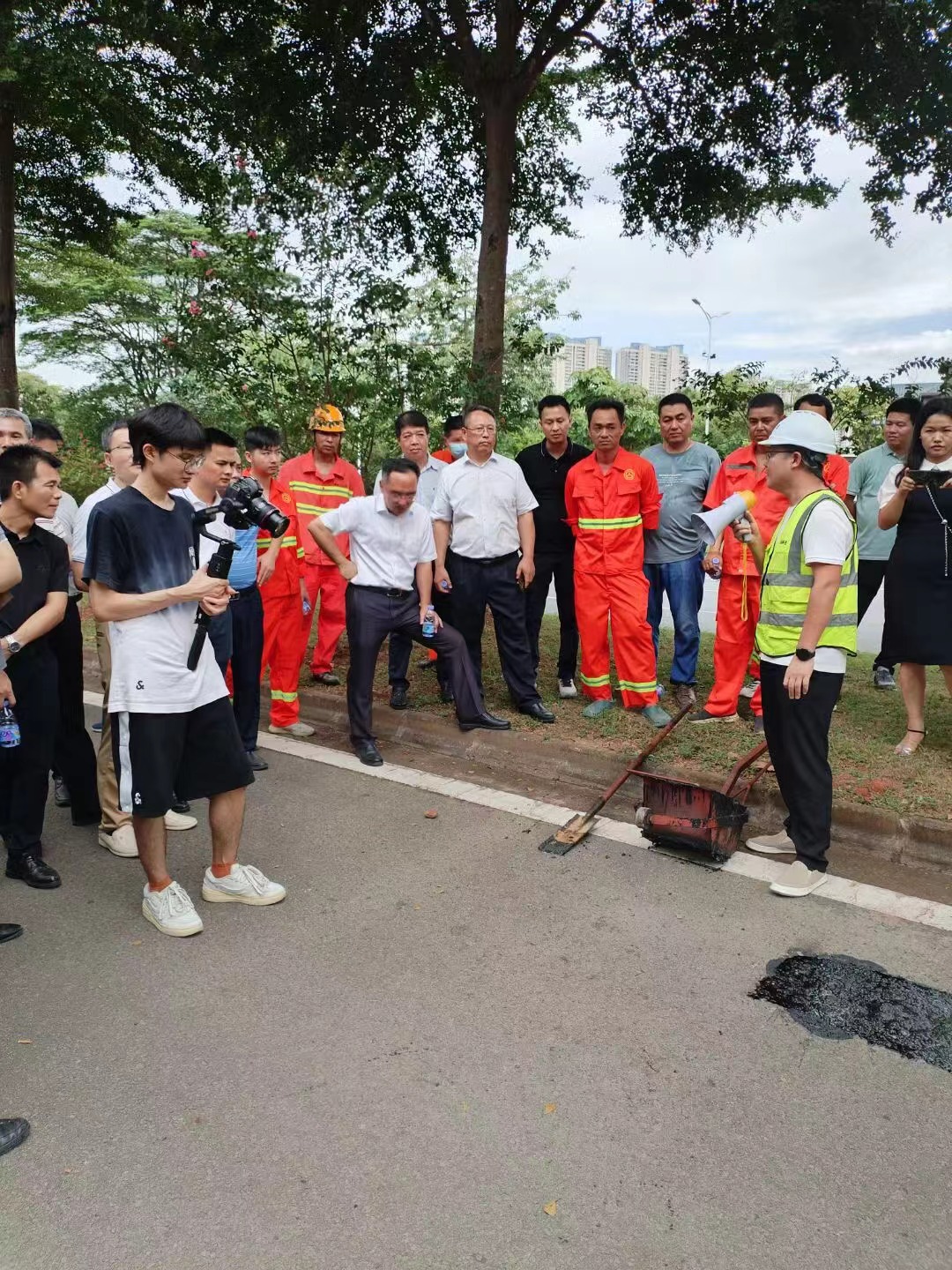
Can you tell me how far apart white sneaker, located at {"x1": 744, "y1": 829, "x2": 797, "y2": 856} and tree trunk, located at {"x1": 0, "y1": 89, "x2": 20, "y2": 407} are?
1193cm

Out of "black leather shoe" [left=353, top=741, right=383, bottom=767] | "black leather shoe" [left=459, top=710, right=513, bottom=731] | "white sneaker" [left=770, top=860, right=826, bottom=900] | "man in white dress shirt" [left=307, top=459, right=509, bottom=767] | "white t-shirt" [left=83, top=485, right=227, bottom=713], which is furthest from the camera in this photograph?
"black leather shoe" [left=459, top=710, right=513, bottom=731]

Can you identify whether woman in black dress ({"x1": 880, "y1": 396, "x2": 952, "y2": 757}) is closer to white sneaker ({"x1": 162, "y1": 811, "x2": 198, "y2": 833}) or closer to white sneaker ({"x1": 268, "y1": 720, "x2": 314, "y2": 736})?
white sneaker ({"x1": 268, "y1": 720, "x2": 314, "y2": 736})

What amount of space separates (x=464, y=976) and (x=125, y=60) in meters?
10.4

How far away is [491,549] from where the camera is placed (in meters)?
5.76

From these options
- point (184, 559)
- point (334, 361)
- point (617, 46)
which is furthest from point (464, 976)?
point (617, 46)

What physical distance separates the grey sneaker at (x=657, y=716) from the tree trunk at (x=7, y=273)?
1062cm

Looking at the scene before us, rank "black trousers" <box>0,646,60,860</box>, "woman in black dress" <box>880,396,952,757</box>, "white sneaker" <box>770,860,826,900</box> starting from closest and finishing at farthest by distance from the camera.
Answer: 1. "white sneaker" <box>770,860,826,900</box>
2. "black trousers" <box>0,646,60,860</box>
3. "woman in black dress" <box>880,396,952,757</box>

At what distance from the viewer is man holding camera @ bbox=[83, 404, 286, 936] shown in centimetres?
318

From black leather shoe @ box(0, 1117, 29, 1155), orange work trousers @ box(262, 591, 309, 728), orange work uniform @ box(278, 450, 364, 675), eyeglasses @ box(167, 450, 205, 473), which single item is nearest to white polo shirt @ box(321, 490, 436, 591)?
orange work trousers @ box(262, 591, 309, 728)

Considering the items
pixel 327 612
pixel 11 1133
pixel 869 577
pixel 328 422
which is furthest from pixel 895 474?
pixel 11 1133

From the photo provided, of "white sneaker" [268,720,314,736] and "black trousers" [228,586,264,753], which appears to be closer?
"black trousers" [228,586,264,753]

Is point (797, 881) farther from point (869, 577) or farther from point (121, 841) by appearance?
point (869, 577)

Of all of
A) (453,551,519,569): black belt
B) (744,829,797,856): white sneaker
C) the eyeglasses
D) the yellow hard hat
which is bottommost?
(744,829,797,856): white sneaker

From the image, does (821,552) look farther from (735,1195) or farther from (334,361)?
(334,361)
